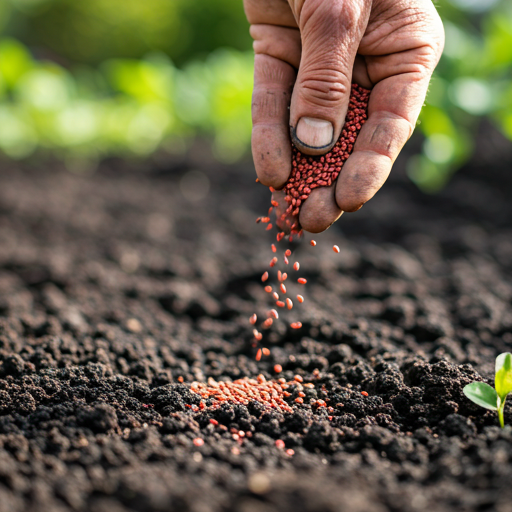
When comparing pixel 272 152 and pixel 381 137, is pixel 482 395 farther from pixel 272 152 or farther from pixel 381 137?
pixel 272 152

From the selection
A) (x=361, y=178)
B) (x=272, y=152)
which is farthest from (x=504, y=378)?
(x=272, y=152)

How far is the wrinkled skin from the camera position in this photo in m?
1.67

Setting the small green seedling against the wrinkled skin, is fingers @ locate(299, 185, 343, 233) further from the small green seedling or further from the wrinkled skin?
the small green seedling

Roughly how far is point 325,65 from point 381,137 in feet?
1.06

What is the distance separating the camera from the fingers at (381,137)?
175 cm

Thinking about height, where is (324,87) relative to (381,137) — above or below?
above

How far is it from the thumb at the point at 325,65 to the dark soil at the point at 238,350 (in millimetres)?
962

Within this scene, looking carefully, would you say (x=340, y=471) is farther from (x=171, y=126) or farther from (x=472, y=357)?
(x=171, y=126)

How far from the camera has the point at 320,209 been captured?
1.81 metres

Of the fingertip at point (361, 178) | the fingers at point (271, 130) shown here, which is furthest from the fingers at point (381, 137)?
the fingers at point (271, 130)

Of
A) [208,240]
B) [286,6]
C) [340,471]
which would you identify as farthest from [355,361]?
[208,240]

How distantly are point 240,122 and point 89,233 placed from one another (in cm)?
214

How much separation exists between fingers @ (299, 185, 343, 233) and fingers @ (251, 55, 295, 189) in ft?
0.49

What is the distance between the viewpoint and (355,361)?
6.99 feet
